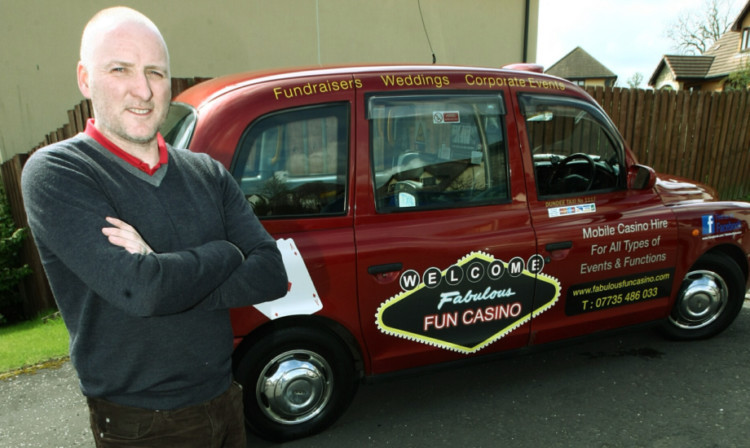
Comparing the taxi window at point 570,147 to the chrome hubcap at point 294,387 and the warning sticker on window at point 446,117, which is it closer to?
the warning sticker on window at point 446,117

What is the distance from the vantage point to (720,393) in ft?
10.8

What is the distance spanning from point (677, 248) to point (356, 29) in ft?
23.3

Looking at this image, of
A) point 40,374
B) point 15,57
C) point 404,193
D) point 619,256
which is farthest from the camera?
point 15,57

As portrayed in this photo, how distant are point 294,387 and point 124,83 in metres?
1.80

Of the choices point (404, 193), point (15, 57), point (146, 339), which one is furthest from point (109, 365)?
point (15, 57)

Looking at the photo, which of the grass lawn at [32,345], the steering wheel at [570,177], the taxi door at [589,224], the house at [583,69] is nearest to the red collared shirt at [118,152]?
the taxi door at [589,224]

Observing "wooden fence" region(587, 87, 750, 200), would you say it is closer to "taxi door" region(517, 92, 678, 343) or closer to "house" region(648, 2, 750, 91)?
"taxi door" region(517, 92, 678, 343)

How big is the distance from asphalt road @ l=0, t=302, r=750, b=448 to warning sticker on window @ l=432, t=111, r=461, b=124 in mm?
1441

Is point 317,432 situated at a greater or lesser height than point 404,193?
lesser

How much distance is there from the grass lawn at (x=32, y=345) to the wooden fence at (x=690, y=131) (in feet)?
25.4

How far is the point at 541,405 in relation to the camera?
3197mm

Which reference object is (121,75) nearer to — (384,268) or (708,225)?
(384,268)

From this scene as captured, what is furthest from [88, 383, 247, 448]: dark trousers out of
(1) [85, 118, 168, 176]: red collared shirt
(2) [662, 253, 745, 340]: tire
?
(2) [662, 253, 745, 340]: tire

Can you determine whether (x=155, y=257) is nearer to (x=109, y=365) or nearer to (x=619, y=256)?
(x=109, y=365)
